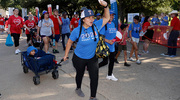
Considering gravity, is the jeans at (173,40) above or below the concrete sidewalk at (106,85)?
above

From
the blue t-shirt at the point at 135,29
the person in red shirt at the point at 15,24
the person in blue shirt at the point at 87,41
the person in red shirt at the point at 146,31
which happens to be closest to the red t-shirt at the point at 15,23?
the person in red shirt at the point at 15,24

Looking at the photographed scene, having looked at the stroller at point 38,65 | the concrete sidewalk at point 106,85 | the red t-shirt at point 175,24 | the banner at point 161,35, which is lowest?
the concrete sidewalk at point 106,85

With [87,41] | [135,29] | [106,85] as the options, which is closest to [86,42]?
[87,41]

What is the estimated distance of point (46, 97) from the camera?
3.60 metres

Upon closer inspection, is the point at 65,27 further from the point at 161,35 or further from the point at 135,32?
the point at 161,35

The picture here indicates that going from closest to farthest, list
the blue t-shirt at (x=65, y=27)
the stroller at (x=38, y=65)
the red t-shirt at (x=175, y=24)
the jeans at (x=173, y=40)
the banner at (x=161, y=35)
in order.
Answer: the stroller at (x=38, y=65)
the red t-shirt at (x=175, y=24)
the jeans at (x=173, y=40)
the blue t-shirt at (x=65, y=27)
the banner at (x=161, y=35)

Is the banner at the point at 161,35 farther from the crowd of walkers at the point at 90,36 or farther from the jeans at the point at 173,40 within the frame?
the crowd of walkers at the point at 90,36

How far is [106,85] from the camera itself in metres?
4.25

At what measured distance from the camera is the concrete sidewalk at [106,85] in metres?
3.66

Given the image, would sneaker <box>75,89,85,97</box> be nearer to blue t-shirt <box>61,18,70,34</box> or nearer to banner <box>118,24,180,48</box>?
blue t-shirt <box>61,18,70,34</box>

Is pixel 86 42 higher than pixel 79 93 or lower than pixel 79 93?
higher

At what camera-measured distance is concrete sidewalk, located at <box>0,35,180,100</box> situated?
3662mm

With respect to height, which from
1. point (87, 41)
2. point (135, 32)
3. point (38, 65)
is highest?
point (135, 32)

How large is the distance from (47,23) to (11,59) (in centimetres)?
212
